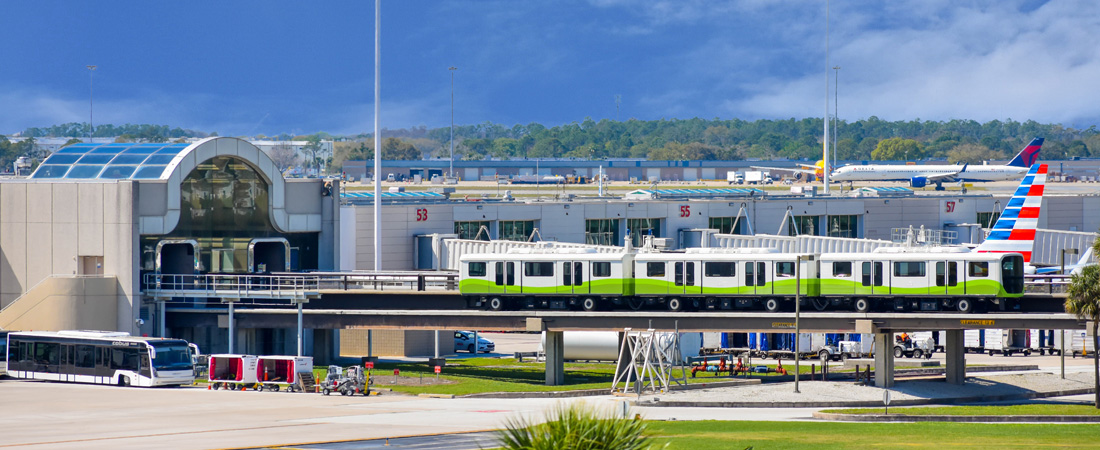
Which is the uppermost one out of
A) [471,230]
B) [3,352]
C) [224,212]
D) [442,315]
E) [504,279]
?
[224,212]

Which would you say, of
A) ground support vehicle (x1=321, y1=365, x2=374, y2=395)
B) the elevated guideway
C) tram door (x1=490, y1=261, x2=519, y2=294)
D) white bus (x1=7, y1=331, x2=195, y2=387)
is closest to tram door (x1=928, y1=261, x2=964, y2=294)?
the elevated guideway

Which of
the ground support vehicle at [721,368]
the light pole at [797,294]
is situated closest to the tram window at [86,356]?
the ground support vehicle at [721,368]

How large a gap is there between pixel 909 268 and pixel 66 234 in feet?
133

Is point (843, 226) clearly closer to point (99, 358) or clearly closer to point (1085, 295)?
point (1085, 295)

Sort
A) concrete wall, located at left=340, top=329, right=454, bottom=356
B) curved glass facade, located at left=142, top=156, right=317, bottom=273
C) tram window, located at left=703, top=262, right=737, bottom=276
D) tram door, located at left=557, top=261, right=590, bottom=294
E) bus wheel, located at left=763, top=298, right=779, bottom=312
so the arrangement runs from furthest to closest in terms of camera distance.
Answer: concrete wall, located at left=340, top=329, right=454, bottom=356 < curved glass facade, located at left=142, top=156, right=317, bottom=273 < tram door, located at left=557, top=261, right=590, bottom=294 < tram window, located at left=703, top=262, right=737, bottom=276 < bus wheel, located at left=763, top=298, right=779, bottom=312

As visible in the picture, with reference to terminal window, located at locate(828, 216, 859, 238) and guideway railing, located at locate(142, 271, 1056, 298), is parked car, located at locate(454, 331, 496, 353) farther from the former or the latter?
terminal window, located at locate(828, 216, 859, 238)

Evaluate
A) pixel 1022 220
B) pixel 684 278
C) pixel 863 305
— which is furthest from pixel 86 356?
pixel 1022 220

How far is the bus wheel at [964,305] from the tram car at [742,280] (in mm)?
44

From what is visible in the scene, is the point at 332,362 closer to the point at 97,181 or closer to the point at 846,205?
the point at 97,181

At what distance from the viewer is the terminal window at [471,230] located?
9862 centimetres

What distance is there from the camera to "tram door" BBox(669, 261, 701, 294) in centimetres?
6312

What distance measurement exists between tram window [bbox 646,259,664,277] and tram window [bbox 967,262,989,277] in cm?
1354

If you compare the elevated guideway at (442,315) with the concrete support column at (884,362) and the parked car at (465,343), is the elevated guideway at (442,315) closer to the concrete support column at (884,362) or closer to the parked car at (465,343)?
the concrete support column at (884,362)

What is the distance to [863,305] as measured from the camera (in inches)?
2438
